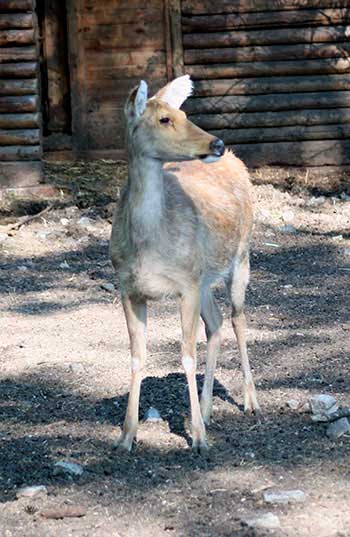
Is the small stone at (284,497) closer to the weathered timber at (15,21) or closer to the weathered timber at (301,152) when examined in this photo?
the weathered timber at (15,21)

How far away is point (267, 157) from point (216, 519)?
929 centimetres

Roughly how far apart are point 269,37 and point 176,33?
43.4 inches

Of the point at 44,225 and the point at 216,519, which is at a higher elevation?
the point at 216,519

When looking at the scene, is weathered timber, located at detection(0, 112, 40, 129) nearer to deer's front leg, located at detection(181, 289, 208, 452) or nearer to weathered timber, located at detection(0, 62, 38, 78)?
weathered timber, located at detection(0, 62, 38, 78)

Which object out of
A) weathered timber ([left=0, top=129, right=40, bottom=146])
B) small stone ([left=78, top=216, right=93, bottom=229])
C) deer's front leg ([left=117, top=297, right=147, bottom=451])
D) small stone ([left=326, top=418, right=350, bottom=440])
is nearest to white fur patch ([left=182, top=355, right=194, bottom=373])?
deer's front leg ([left=117, top=297, right=147, bottom=451])

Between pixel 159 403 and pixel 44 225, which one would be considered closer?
pixel 159 403

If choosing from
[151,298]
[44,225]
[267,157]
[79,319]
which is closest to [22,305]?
[79,319]

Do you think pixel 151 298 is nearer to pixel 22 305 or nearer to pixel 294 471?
pixel 294 471

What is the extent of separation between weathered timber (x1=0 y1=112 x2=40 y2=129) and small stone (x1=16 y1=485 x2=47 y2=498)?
7853 millimetres

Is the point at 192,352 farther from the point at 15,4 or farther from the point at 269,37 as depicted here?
the point at 269,37

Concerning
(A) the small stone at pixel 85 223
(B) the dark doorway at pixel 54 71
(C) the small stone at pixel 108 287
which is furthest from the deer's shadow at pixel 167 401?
(B) the dark doorway at pixel 54 71

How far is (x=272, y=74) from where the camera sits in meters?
13.6

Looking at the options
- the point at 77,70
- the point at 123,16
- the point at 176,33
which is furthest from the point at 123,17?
the point at 77,70

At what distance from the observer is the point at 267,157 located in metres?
13.8
